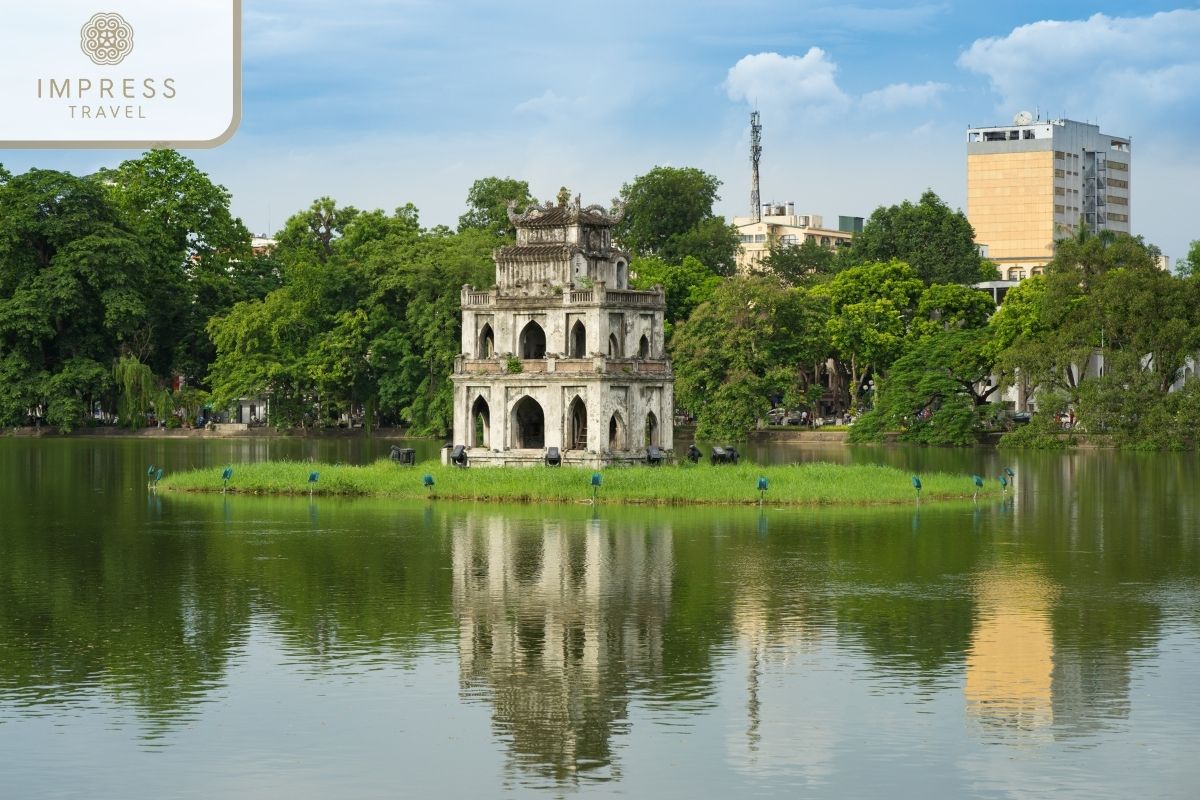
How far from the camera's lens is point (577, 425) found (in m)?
72.2

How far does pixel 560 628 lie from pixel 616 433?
3468 cm

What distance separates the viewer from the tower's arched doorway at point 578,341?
70875 millimetres

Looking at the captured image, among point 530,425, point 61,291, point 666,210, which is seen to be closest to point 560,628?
point 530,425

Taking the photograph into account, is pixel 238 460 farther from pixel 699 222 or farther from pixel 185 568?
pixel 699 222

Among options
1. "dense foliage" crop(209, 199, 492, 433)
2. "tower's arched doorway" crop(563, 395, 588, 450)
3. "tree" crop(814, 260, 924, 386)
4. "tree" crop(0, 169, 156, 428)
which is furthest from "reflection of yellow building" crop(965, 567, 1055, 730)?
"tree" crop(0, 169, 156, 428)

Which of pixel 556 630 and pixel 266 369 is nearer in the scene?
pixel 556 630

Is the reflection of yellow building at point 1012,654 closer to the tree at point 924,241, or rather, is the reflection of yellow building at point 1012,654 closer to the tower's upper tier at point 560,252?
the tower's upper tier at point 560,252

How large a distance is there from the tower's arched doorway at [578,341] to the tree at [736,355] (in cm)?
3902

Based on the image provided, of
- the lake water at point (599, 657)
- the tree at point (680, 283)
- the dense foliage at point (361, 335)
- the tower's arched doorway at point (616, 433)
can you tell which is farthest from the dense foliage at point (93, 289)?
the lake water at point (599, 657)

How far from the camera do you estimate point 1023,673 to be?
3178cm

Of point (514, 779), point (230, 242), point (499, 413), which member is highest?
point (230, 242)

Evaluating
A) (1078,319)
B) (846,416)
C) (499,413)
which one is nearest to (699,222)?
(846,416)

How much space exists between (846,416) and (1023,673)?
341 feet

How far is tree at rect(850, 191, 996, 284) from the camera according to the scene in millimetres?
145125
